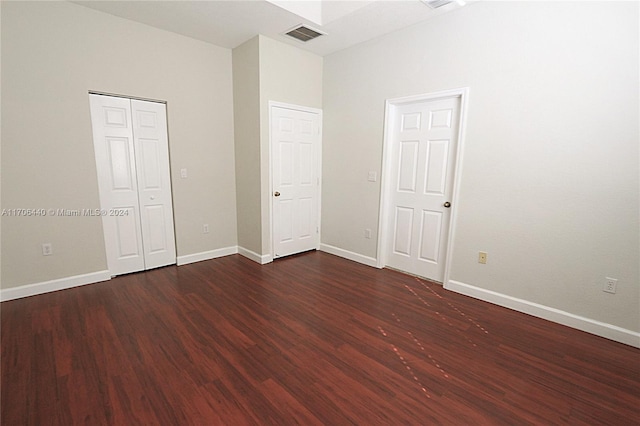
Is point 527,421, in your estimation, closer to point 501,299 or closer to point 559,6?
point 501,299

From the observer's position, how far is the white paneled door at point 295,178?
3.94m

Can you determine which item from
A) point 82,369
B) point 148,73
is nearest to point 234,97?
point 148,73

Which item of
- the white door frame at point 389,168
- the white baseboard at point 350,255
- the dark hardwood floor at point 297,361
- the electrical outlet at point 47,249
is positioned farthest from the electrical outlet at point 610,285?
the electrical outlet at point 47,249

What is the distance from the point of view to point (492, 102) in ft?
8.95

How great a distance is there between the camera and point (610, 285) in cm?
230

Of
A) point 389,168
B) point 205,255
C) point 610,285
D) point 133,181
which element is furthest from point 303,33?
point 610,285

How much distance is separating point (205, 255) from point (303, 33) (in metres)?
3.13

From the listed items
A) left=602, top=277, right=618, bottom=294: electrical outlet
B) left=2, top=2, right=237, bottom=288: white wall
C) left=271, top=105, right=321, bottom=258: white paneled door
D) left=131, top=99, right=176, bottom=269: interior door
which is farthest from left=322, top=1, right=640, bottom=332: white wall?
left=131, top=99, right=176, bottom=269: interior door

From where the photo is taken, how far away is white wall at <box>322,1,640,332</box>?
7.18ft

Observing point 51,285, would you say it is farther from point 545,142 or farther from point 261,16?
point 545,142

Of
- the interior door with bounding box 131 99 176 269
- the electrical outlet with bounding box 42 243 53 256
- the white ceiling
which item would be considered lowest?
the electrical outlet with bounding box 42 243 53 256

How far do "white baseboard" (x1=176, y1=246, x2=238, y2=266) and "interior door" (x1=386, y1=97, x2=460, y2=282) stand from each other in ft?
7.57

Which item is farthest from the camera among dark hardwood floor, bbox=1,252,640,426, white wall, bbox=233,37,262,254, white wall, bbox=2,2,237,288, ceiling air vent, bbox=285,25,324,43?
white wall, bbox=233,37,262,254

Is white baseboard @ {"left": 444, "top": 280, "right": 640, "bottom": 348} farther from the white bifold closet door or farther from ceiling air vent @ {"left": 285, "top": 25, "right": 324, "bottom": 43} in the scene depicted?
the white bifold closet door
